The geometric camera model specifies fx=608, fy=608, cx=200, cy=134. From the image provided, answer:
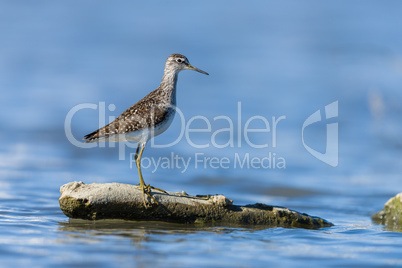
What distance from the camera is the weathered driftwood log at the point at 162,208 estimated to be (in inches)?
316

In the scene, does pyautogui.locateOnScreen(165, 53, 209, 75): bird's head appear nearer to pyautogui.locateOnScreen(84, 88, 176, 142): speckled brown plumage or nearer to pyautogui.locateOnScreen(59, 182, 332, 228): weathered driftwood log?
pyautogui.locateOnScreen(84, 88, 176, 142): speckled brown plumage

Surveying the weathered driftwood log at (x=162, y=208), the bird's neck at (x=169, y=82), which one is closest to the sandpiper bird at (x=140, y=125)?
the bird's neck at (x=169, y=82)

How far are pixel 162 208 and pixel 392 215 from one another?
12.8 feet

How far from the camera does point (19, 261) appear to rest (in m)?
6.62

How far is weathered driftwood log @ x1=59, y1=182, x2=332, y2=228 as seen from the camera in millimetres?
8031

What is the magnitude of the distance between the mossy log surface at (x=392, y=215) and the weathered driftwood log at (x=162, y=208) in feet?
4.82

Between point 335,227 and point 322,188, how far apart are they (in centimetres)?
374

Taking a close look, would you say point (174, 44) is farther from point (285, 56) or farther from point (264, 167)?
point (264, 167)

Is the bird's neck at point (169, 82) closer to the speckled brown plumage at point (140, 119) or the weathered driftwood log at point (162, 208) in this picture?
the speckled brown plumage at point (140, 119)

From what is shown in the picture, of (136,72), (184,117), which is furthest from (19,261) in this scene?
(136,72)

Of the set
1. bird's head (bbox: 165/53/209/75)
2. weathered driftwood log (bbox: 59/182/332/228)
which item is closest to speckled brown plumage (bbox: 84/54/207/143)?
bird's head (bbox: 165/53/209/75)

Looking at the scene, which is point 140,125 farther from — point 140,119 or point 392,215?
point 392,215

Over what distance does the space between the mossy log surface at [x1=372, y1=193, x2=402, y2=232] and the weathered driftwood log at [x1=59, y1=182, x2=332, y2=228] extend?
1.47 m

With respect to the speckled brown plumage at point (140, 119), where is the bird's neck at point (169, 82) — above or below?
above
